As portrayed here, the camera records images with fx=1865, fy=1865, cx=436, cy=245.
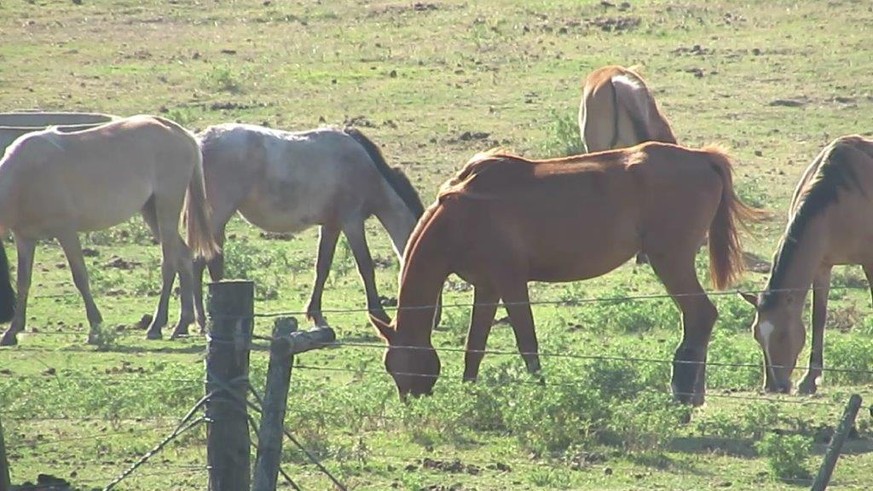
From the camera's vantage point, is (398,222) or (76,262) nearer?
(76,262)

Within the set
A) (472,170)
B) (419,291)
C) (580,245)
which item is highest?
(472,170)

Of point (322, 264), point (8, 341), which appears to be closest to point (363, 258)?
point (322, 264)

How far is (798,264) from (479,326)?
2180 mm

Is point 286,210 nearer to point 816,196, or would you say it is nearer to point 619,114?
point 619,114

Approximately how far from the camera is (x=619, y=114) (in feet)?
64.0

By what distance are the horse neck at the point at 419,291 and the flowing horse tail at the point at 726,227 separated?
1.90 m

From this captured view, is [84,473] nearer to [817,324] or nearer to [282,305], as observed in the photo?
[817,324]

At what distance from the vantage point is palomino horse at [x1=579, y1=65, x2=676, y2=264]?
19203mm

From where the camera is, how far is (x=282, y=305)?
16469mm

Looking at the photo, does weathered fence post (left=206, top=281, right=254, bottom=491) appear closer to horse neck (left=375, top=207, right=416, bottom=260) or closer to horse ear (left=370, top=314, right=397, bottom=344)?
horse ear (left=370, top=314, right=397, bottom=344)

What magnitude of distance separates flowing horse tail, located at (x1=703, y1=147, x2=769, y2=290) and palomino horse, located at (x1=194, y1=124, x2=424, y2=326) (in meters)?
4.32

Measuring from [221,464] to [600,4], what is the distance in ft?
88.4

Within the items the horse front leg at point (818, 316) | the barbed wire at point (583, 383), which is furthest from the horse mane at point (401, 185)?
the horse front leg at point (818, 316)

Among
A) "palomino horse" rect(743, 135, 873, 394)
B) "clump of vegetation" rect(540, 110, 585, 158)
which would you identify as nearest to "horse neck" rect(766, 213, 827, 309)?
"palomino horse" rect(743, 135, 873, 394)
